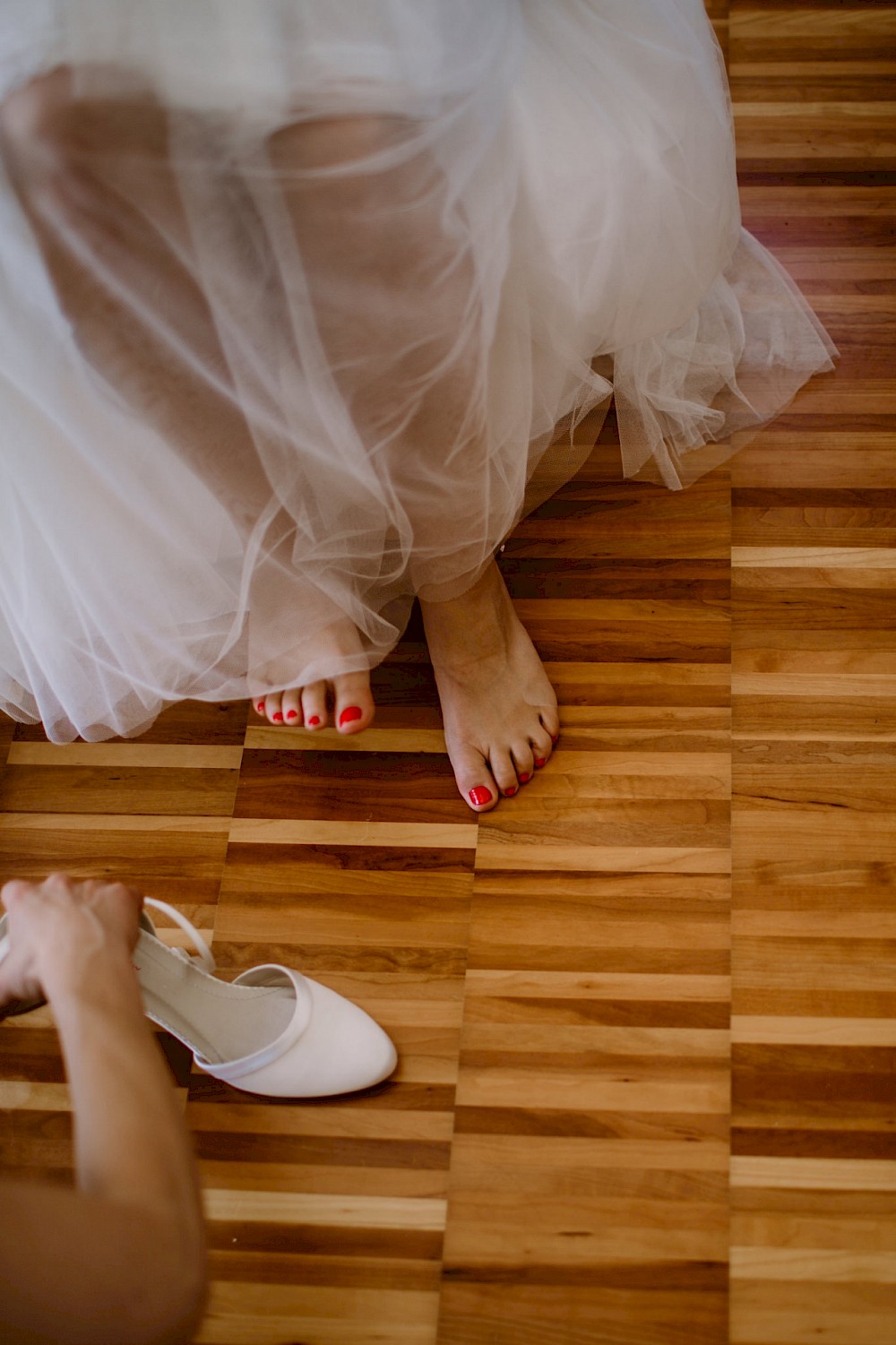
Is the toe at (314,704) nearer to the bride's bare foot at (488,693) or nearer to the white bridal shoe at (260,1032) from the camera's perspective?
the bride's bare foot at (488,693)

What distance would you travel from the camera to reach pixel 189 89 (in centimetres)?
76

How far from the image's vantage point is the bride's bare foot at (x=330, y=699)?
1088 millimetres

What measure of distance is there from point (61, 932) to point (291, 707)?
36 cm

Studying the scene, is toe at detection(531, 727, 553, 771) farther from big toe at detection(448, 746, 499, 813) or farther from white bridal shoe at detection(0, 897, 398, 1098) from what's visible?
white bridal shoe at detection(0, 897, 398, 1098)

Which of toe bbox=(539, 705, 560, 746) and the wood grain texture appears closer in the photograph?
the wood grain texture

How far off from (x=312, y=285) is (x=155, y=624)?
356 mm

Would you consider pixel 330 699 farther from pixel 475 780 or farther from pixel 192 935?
pixel 192 935

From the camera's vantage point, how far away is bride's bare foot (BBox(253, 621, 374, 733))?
1.09 meters

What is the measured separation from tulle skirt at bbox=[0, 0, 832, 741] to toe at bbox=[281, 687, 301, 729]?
0.03 meters

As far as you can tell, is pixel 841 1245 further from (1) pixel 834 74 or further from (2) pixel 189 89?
(1) pixel 834 74

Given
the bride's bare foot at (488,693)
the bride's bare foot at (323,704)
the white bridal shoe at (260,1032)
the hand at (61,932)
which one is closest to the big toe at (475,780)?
the bride's bare foot at (488,693)

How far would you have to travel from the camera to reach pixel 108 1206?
645 mm

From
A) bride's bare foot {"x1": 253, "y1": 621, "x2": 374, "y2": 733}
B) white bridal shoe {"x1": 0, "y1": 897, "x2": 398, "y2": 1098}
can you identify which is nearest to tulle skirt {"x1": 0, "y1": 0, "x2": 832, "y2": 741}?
bride's bare foot {"x1": 253, "y1": 621, "x2": 374, "y2": 733}

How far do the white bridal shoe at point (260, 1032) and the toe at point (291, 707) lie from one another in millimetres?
221
